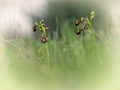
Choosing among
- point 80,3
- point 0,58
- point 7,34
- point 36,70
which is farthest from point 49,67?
point 80,3

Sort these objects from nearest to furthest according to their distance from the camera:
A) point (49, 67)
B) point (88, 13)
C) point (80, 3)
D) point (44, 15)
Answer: point (49, 67), point (88, 13), point (80, 3), point (44, 15)

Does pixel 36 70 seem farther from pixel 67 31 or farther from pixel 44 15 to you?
pixel 44 15

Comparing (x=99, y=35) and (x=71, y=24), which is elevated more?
(x=71, y=24)

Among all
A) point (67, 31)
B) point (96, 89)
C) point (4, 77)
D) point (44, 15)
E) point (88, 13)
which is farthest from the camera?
point (44, 15)

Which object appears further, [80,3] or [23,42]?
[80,3]
